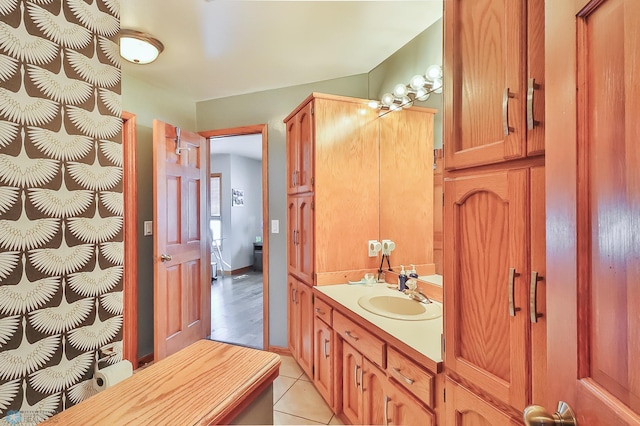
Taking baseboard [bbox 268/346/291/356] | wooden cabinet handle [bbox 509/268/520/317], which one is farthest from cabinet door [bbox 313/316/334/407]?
wooden cabinet handle [bbox 509/268/520/317]

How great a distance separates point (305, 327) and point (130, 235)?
5.44 ft

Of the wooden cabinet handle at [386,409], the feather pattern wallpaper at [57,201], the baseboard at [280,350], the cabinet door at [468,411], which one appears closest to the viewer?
the feather pattern wallpaper at [57,201]

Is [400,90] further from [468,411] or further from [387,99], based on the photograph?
[468,411]

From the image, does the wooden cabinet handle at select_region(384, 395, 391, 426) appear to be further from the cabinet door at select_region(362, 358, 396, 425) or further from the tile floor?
the tile floor

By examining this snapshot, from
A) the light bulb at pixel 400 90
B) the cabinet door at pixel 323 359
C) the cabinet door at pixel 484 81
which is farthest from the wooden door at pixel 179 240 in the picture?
the cabinet door at pixel 484 81

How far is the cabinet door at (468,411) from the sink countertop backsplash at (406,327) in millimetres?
114

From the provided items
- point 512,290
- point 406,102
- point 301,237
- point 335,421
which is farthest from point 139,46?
point 335,421

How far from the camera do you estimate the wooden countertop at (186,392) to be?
1.50 feet

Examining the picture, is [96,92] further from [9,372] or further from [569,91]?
[569,91]

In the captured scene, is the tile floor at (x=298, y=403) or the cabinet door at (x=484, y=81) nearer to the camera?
the cabinet door at (x=484, y=81)

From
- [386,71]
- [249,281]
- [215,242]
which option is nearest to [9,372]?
[386,71]

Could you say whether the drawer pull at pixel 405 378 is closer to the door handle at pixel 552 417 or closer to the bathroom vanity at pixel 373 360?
the bathroom vanity at pixel 373 360

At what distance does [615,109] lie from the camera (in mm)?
478

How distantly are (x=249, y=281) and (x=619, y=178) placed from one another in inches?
233
